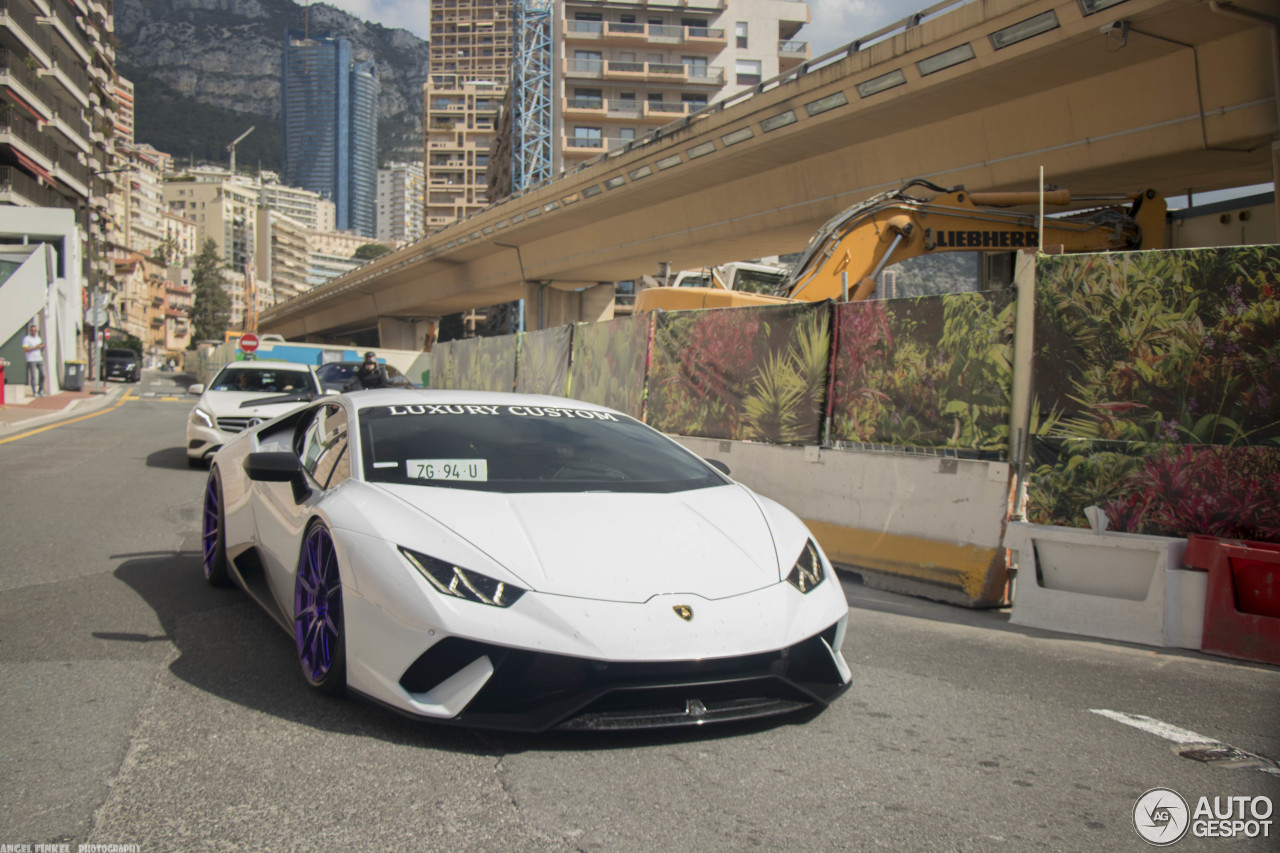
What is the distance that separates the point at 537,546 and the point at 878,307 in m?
4.77

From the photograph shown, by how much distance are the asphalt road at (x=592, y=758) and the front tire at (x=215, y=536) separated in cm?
52

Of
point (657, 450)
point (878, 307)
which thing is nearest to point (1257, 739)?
point (657, 450)

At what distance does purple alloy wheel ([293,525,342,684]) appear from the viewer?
3566 mm

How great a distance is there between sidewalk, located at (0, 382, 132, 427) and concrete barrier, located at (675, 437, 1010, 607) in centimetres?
1500

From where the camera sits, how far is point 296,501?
4.33 meters

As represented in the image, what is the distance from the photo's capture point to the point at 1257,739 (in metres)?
3.69

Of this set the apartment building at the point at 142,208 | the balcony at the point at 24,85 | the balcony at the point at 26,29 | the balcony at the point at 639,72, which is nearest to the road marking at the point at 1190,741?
the balcony at the point at 24,85

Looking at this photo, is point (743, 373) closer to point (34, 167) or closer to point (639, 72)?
point (34, 167)

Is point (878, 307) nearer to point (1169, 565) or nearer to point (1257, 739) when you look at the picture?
point (1169, 565)

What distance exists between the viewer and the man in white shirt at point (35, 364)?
26.2m

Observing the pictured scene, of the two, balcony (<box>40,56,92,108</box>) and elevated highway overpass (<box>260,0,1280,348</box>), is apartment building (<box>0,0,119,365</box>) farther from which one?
elevated highway overpass (<box>260,0,1280,348</box>)

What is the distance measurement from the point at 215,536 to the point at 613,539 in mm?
3304

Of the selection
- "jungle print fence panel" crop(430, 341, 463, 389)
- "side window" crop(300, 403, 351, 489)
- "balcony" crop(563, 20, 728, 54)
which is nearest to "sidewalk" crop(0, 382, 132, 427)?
"jungle print fence panel" crop(430, 341, 463, 389)

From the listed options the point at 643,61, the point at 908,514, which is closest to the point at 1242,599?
the point at 908,514
